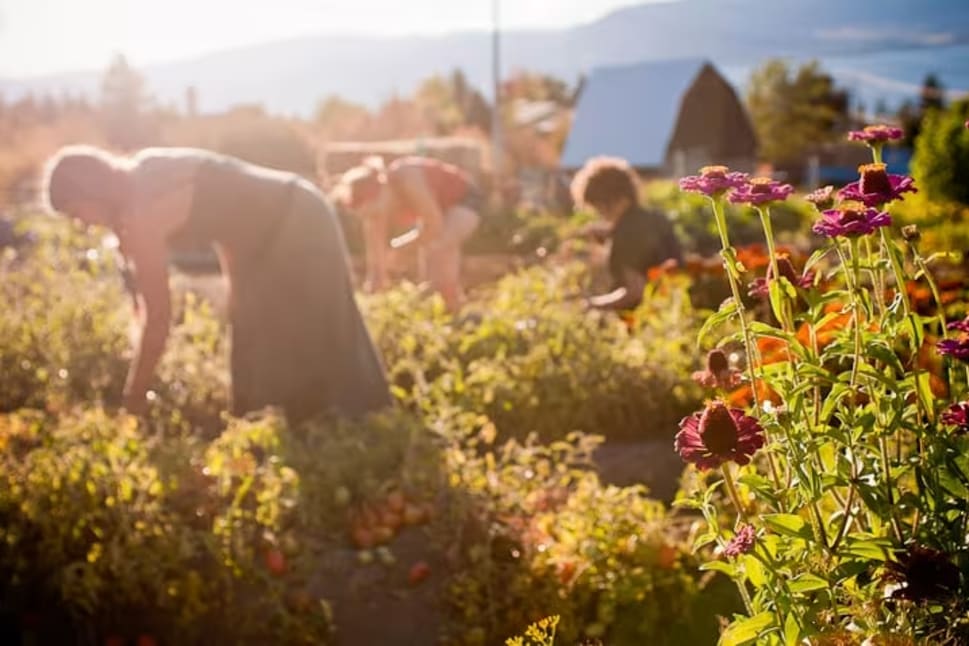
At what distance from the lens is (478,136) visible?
26.7 meters

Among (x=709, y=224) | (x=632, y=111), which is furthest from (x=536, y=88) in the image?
(x=709, y=224)

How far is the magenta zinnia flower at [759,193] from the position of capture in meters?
1.37

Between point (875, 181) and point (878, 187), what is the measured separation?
1cm

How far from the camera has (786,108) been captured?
98.7 ft

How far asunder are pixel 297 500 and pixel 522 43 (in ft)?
139

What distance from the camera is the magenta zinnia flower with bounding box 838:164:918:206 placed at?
4.62ft

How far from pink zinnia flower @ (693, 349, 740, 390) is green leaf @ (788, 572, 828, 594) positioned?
315 mm

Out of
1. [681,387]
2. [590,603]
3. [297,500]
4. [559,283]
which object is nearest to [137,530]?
[297,500]

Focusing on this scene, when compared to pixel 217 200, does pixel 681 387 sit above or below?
below

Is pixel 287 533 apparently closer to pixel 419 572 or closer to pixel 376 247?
pixel 419 572

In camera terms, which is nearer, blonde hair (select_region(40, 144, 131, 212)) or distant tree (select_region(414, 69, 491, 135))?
blonde hair (select_region(40, 144, 131, 212))

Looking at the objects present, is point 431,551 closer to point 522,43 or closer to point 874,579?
point 874,579

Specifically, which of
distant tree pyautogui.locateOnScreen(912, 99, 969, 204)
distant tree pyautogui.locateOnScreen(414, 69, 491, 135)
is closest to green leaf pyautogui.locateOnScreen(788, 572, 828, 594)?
distant tree pyautogui.locateOnScreen(912, 99, 969, 204)

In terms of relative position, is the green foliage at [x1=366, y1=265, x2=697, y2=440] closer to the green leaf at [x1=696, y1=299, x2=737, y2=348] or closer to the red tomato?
the red tomato
